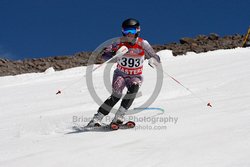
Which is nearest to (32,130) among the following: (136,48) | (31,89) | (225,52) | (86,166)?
(136,48)

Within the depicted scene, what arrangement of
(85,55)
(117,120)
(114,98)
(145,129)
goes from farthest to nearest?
(85,55), (114,98), (117,120), (145,129)

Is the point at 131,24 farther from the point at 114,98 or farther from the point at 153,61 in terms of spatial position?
the point at 114,98

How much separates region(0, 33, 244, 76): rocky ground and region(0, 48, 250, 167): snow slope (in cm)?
857

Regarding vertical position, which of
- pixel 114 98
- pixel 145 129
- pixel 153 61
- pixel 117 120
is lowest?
pixel 145 129

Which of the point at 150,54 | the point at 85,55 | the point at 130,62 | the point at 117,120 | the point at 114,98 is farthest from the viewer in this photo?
the point at 85,55

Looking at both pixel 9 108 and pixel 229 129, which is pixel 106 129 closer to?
pixel 229 129

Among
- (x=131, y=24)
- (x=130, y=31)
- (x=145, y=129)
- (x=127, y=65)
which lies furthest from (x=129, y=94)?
(x=131, y=24)

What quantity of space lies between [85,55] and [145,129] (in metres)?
18.0

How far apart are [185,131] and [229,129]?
22.0 inches

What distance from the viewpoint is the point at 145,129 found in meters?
6.00

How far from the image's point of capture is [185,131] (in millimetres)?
5586

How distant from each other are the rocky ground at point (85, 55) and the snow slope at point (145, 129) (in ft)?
28.1

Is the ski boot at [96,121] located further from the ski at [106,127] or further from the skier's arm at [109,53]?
the skier's arm at [109,53]

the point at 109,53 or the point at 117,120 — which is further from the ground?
the point at 109,53
